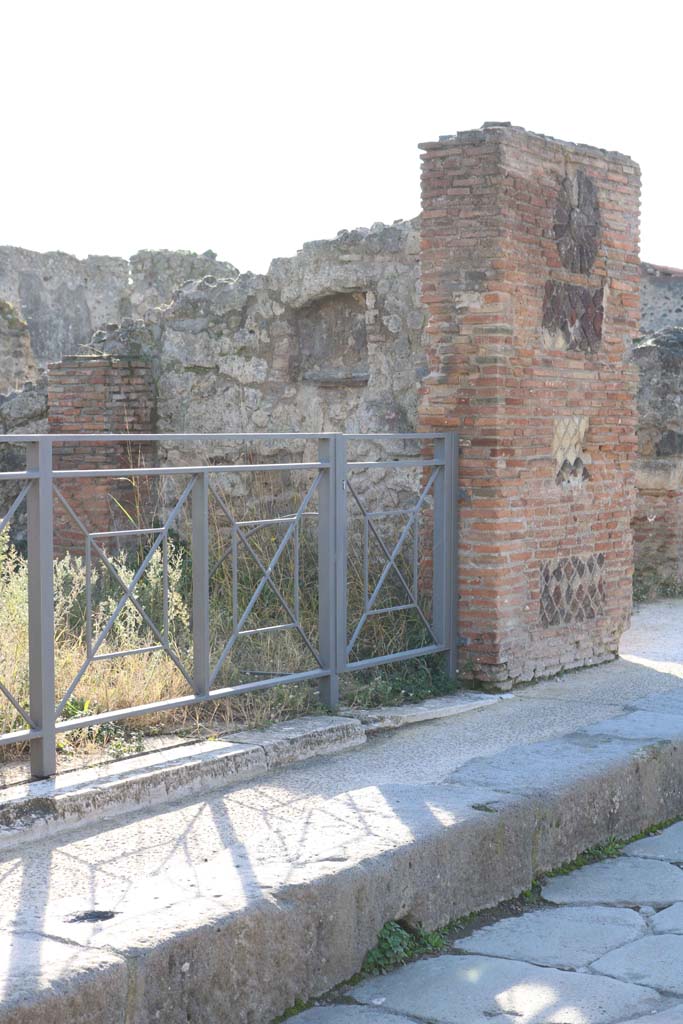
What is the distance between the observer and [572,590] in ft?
23.9

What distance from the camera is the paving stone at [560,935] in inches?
149

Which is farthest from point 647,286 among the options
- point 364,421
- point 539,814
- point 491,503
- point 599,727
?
point 539,814

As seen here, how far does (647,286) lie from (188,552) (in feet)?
37.3

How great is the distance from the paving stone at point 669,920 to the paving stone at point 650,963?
63mm

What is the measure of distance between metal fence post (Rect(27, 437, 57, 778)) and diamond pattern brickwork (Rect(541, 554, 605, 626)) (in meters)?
3.24

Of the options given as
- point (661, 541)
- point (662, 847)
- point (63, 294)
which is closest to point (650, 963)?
point (662, 847)

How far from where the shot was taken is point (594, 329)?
7344mm

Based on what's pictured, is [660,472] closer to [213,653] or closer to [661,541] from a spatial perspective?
[661,541]

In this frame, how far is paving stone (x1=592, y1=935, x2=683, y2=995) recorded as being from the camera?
11.7ft

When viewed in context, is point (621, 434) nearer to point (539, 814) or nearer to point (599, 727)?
point (599, 727)

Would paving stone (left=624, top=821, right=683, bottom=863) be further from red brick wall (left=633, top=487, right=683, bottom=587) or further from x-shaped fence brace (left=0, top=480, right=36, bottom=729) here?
red brick wall (left=633, top=487, right=683, bottom=587)

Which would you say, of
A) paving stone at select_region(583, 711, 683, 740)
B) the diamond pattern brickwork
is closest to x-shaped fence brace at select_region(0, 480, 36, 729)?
paving stone at select_region(583, 711, 683, 740)

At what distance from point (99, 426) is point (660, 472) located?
4.74 meters

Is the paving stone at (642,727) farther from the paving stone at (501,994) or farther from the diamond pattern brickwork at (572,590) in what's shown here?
the paving stone at (501,994)
